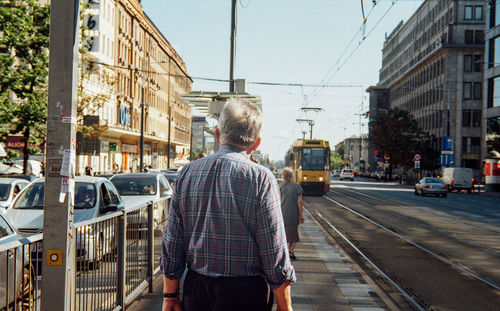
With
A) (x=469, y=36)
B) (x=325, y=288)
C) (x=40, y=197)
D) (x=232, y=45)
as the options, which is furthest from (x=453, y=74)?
(x=325, y=288)

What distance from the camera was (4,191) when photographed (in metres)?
14.1

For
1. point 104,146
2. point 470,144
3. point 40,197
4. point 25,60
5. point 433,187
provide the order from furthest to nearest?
1. point 470,144
2. point 104,146
3. point 433,187
4. point 25,60
5. point 40,197

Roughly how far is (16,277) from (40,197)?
7317 mm

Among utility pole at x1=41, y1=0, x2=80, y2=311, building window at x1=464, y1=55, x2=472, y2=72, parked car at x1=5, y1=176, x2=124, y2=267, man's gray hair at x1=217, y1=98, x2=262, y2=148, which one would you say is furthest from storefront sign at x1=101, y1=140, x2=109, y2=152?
building window at x1=464, y1=55, x2=472, y2=72

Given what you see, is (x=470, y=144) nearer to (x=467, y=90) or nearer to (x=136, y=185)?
(x=467, y=90)

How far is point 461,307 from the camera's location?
710 cm

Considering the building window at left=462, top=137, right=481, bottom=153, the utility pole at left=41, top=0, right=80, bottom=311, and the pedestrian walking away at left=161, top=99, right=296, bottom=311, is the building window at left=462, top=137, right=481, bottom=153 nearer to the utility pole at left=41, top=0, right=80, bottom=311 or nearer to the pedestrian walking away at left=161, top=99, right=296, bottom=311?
the utility pole at left=41, top=0, right=80, bottom=311

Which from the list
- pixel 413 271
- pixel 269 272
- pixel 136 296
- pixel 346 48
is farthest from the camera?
pixel 346 48

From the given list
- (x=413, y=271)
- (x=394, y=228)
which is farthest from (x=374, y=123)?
(x=413, y=271)

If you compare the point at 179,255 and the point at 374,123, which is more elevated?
the point at 374,123

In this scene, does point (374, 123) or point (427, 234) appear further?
point (374, 123)

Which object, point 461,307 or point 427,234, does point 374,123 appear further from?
point 461,307

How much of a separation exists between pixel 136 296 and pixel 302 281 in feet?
8.58

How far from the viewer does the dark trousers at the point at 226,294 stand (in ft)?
9.33
